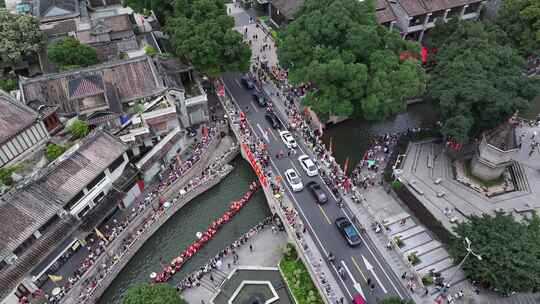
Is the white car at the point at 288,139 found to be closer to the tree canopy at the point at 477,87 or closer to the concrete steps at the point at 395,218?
the concrete steps at the point at 395,218

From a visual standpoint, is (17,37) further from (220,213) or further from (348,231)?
(348,231)

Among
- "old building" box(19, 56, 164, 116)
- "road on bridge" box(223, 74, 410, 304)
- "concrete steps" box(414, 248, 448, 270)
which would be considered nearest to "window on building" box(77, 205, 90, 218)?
"old building" box(19, 56, 164, 116)

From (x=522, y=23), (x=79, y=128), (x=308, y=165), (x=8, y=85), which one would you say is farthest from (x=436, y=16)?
(x=8, y=85)

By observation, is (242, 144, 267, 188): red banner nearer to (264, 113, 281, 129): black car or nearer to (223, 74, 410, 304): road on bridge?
(223, 74, 410, 304): road on bridge

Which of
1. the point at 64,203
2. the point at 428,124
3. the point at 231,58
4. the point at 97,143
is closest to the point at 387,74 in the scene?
the point at 428,124

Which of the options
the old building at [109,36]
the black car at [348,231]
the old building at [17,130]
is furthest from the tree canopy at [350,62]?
the old building at [17,130]

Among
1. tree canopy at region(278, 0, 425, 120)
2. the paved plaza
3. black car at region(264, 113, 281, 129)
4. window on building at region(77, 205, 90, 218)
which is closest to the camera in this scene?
the paved plaza
